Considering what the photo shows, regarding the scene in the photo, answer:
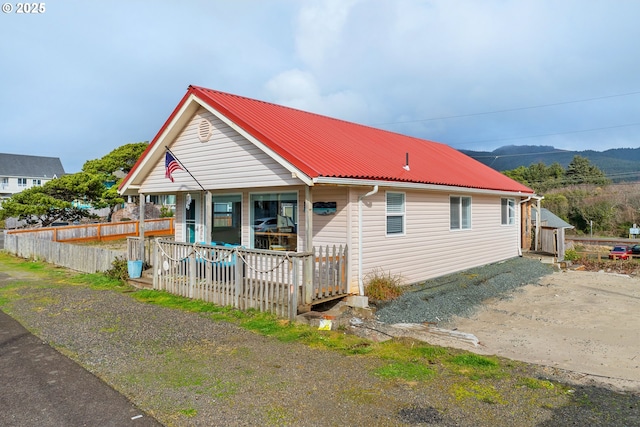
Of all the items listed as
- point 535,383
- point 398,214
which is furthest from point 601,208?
point 535,383

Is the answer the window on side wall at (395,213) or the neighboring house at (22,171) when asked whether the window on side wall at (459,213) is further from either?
the neighboring house at (22,171)

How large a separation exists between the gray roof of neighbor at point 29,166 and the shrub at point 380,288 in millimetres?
67395

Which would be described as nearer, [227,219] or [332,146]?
[332,146]

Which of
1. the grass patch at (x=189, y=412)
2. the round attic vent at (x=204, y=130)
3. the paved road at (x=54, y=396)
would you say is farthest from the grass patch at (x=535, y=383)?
the round attic vent at (x=204, y=130)

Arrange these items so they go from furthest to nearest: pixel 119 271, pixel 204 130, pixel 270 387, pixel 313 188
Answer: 1. pixel 119 271
2. pixel 204 130
3. pixel 313 188
4. pixel 270 387

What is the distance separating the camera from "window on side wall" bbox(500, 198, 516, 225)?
16.8 meters

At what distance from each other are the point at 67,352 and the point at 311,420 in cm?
Result: 432

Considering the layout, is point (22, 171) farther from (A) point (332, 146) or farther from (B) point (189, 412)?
(B) point (189, 412)

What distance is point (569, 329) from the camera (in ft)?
27.1

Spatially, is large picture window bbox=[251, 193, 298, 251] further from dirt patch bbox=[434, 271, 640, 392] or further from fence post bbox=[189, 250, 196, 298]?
dirt patch bbox=[434, 271, 640, 392]

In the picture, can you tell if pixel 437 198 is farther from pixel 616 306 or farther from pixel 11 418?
pixel 11 418

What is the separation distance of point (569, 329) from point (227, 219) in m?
8.86

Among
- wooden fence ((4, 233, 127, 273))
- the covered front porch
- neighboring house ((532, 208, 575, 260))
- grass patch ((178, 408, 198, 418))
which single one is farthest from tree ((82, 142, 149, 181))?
grass patch ((178, 408, 198, 418))

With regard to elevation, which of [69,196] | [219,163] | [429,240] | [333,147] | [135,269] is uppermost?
[333,147]
